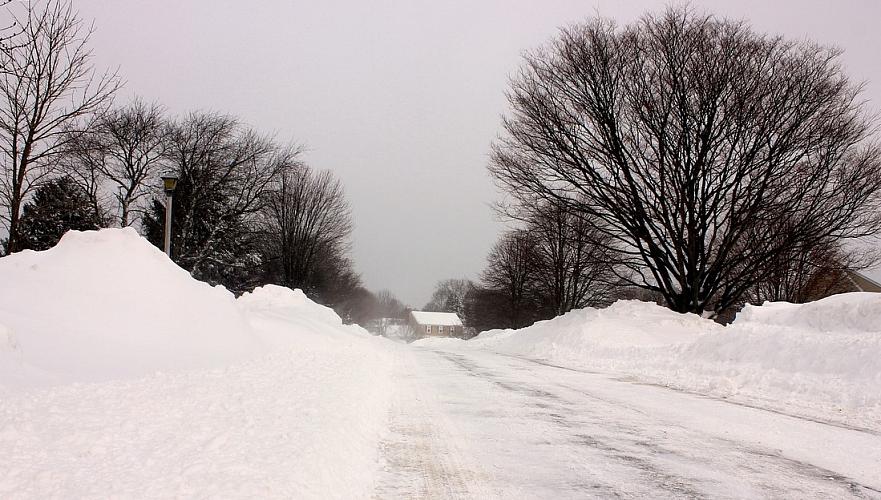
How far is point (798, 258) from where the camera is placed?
2142 cm

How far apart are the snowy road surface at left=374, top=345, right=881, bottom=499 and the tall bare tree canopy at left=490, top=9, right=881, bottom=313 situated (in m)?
13.6

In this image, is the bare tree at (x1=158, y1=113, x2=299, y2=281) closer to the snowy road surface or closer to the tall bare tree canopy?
the tall bare tree canopy

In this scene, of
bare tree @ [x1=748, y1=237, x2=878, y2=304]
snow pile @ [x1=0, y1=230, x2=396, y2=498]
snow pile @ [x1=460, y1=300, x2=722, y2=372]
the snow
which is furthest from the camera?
bare tree @ [x1=748, y1=237, x2=878, y2=304]

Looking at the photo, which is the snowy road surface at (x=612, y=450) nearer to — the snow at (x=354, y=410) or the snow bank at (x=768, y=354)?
the snow at (x=354, y=410)

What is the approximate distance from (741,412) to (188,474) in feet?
23.2

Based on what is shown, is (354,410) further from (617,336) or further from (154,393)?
(617,336)

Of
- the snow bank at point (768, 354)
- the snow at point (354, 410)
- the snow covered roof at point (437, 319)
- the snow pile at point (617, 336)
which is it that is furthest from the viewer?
the snow covered roof at point (437, 319)

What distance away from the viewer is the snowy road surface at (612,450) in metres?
4.31

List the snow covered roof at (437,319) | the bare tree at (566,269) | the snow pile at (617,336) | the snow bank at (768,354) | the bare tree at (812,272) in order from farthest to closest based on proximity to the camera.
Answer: the snow covered roof at (437,319) < the bare tree at (566,269) < the bare tree at (812,272) < the snow pile at (617,336) < the snow bank at (768,354)

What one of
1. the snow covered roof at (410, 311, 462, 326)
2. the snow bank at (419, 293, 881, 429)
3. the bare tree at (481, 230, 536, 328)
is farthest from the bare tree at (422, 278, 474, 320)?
the snow bank at (419, 293, 881, 429)

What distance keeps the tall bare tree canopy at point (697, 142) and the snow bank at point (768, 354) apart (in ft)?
13.5

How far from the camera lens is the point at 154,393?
5.84m

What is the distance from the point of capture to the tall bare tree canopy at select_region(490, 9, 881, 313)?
1909cm

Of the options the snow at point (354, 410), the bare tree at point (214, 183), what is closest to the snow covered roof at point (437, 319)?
the bare tree at point (214, 183)
